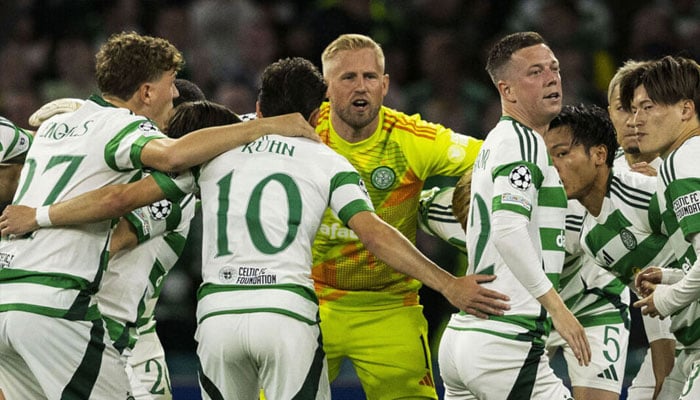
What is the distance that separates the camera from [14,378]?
590cm

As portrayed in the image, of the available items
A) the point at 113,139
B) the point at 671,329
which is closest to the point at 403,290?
the point at 671,329

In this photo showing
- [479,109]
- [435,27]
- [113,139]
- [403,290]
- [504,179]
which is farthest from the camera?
[435,27]

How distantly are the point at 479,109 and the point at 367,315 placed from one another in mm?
4786

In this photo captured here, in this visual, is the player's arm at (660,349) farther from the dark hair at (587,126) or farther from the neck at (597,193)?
the dark hair at (587,126)

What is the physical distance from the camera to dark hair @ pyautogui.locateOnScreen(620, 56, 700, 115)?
579 cm

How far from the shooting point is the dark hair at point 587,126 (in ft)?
20.6

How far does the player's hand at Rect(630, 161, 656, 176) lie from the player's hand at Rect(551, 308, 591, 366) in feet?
5.73

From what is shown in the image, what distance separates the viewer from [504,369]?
536cm

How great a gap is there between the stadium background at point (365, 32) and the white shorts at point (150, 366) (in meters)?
4.32

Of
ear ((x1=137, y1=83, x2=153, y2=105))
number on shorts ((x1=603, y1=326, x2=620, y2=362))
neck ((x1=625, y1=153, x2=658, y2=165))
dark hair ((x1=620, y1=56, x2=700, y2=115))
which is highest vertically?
dark hair ((x1=620, y1=56, x2=700, y2=115))

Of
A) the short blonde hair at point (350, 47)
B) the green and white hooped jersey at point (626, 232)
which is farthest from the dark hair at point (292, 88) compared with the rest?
the green and white hooped jersey at point (626, 232)

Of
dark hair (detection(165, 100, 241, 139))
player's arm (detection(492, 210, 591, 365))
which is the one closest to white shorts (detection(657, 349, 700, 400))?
player's arm (detection(492, 210, 591, 365))

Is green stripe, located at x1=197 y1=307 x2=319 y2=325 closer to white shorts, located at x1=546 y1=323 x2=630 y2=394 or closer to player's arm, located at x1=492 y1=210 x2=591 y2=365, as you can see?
player's arm, located at x1=492 y1=210 x2=591 y2=365

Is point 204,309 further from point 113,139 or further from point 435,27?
point 435,27
